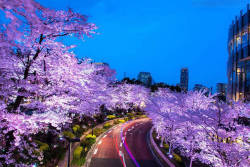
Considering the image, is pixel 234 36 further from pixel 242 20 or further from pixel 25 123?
pixel 25 123

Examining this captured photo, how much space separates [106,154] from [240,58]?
36254 millimetres

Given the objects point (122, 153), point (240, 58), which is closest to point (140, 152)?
point (122, 153)

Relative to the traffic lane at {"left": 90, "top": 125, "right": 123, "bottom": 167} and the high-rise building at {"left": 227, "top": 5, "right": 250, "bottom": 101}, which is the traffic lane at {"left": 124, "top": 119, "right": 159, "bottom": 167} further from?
the high-rise building at {"left": 227, "top": 5, "right": 250, "bottom": 101}

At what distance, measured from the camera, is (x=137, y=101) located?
162 ft

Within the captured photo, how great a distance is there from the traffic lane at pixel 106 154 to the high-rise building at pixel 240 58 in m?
28.7

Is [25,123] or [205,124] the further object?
[205,124]

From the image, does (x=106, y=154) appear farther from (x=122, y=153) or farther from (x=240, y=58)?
(x=240, y=58)

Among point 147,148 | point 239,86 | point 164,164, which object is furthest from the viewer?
point 239,86

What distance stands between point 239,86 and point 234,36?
42.5 ft

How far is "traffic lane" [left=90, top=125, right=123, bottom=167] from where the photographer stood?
47.1ft

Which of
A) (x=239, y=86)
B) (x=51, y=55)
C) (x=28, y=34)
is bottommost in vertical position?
(x=51, y=55)

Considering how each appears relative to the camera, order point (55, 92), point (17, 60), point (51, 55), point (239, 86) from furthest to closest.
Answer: point (239, 86)
point (55, 92)
point (51, 55)
point (17, 60)

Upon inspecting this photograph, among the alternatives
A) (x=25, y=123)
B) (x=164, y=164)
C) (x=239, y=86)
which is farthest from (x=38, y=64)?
(x=239, y=86)

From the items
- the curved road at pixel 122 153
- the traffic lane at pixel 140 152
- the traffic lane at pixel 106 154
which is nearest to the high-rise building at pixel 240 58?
the traffic lane at pixel 140 152
